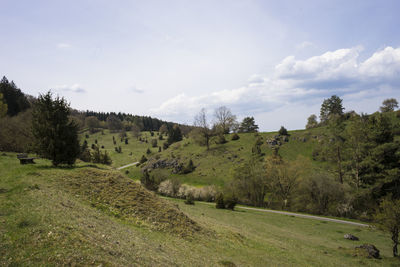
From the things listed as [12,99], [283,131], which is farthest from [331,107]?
[12,99]

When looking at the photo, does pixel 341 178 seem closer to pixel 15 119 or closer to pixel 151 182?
pixel 151 182

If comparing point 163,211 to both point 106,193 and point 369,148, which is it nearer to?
point 106,193

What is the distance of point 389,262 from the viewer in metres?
20.0

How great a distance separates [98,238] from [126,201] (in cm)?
707

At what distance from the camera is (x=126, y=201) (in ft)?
56.0

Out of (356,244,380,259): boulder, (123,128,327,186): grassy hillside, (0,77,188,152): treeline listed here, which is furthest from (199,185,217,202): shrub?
(356,244,380,259): boulder

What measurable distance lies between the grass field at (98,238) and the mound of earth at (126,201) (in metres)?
0.08

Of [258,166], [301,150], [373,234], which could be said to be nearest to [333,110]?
[301,150]

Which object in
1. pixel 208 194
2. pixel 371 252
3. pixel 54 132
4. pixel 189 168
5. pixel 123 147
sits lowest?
pixel 208 194

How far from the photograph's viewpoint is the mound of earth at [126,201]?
1602 centimetres

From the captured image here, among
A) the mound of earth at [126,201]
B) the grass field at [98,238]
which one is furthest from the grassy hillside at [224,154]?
the mound of earth at [126,201]

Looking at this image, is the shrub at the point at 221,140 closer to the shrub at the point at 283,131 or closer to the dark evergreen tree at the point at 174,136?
the shrub at the point at 283,131

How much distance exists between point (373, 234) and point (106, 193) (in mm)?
38023

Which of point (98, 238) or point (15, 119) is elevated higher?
point (15, 119)
